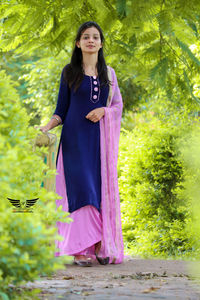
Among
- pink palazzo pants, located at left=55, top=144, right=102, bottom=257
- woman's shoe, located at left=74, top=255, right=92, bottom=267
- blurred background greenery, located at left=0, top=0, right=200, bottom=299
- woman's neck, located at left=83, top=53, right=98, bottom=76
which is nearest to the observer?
blurred background greenery, located at left=0, top=0, right=200, bottom=299

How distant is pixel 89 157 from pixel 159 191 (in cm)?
191

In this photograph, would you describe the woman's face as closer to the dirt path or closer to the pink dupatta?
the pink dupatta

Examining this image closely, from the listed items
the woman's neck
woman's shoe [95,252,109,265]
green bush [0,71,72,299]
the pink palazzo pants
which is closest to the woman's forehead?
the woman's neck

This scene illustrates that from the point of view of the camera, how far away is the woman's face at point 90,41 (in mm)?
4656

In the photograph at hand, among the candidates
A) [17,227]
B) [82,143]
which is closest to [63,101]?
[82,143]

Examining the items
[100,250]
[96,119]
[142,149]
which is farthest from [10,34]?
[142,149]

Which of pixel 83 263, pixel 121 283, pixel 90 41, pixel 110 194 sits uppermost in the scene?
pixel 90 41

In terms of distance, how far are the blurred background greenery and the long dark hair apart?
0.41ft

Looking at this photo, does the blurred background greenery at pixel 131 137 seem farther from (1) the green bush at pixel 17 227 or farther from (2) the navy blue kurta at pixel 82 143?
(2) the navy blue kurta at pixel 82 143

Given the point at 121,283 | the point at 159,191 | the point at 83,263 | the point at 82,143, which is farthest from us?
the point at 159,191

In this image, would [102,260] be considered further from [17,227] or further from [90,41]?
[17,227]

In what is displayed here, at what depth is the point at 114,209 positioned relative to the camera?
4.65 metres

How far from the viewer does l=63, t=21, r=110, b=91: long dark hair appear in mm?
4668

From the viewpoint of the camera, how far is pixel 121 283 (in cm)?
328
